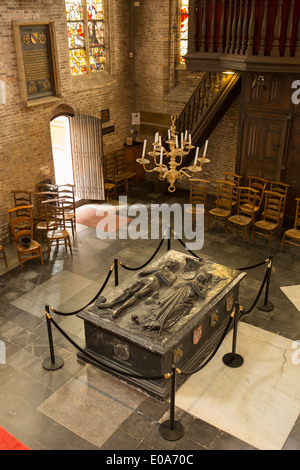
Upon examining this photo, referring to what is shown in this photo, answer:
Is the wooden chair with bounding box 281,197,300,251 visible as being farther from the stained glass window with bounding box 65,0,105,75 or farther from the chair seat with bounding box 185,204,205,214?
the stained glass window with bounding box 65,0,105,75

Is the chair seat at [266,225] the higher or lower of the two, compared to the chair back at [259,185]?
lower

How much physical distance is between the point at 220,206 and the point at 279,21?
4603 millimetres

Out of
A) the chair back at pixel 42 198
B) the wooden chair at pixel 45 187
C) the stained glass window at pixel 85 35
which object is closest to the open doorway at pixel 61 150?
the stained glass window at pixel 85 35

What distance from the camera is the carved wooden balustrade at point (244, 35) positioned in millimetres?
8406

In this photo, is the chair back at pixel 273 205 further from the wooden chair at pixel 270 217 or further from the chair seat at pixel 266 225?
the chair seat at pixel 266 225

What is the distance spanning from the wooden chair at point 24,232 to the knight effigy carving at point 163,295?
2.91 meters

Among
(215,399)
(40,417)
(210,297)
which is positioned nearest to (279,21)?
(210,297)

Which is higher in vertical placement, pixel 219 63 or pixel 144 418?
pixel 219 63

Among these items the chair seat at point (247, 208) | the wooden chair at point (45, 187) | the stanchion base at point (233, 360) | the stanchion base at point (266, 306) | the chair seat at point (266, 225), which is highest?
the wooden chair at point (45, 187)

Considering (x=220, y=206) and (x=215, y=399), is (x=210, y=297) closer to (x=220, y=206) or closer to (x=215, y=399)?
(x=215, y=399)

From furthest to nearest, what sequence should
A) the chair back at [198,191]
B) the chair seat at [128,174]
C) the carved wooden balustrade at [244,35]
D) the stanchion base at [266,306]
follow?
the chair seat at [128,174] < the chair back at [198,191] < the carved wooden balustrade at [244,35] < the stanchion base at [266,306]

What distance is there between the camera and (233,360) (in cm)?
683

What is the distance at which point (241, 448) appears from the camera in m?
5.43

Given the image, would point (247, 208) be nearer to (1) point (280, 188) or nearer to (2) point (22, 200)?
(1) point (280, 188)
